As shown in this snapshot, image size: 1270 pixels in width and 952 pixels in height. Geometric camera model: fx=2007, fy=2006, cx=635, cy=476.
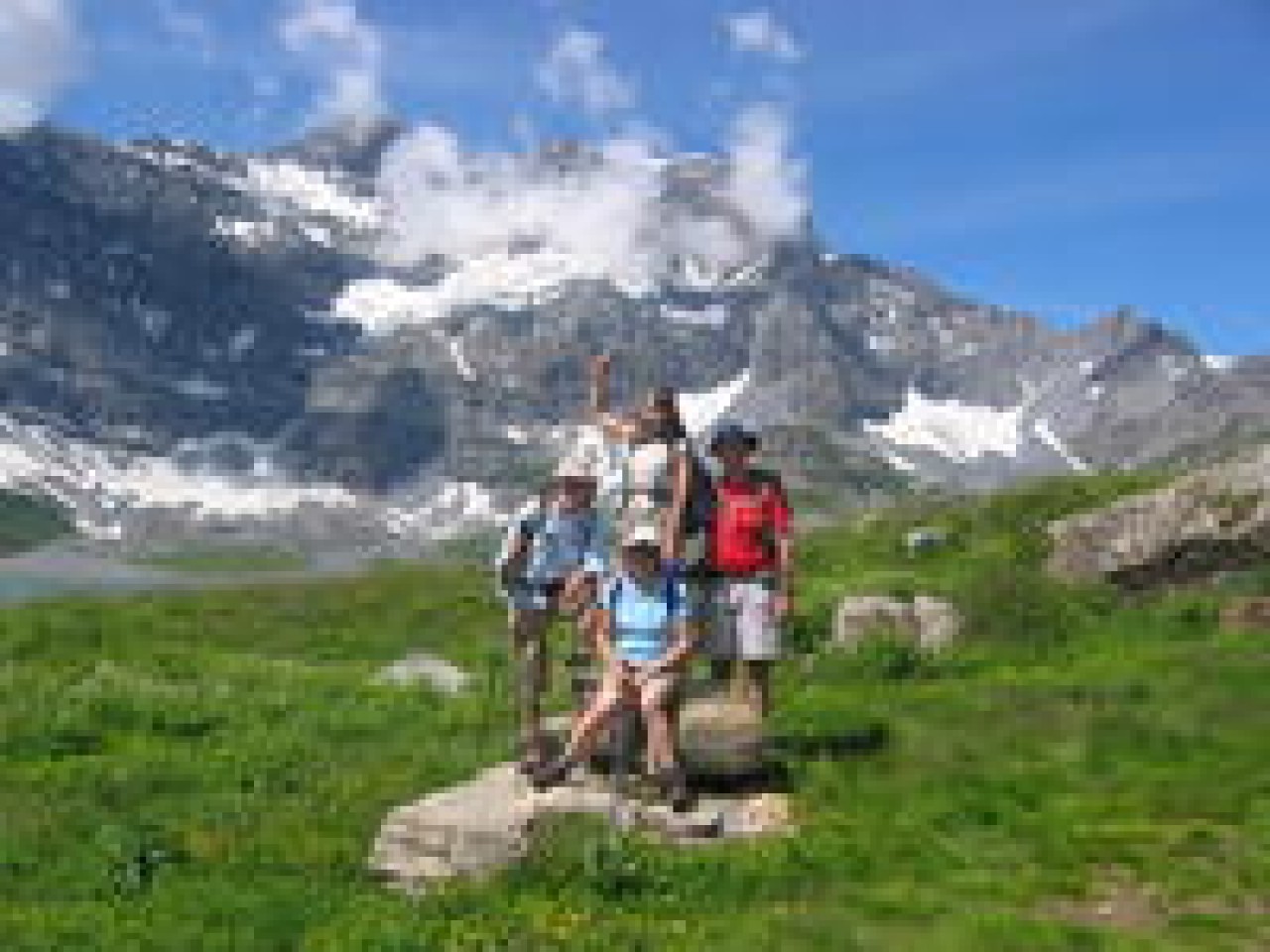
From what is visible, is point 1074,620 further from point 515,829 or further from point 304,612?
point 304,612

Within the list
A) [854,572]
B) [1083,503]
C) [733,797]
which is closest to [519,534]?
[733,797]

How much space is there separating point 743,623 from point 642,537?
2664 mm

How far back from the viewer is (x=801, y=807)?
2084cm

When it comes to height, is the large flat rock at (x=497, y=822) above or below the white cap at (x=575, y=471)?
below

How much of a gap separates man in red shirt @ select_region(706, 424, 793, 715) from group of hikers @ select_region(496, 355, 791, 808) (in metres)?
0.02

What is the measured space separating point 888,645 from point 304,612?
124852mm

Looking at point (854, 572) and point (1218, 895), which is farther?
point (854, 572)

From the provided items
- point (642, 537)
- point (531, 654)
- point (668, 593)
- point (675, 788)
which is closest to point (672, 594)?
point (668, 593)

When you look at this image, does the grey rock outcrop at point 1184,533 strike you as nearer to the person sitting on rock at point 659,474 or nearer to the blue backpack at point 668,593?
the person sitting on rock at point 659,474

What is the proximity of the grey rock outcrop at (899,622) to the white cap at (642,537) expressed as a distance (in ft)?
36.9

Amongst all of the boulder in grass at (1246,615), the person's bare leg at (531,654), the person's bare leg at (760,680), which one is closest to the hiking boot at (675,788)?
the person's bare leg at (760,680)

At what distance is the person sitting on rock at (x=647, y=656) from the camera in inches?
796

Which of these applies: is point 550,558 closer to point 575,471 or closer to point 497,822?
point 575,471

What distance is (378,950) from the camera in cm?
1616
